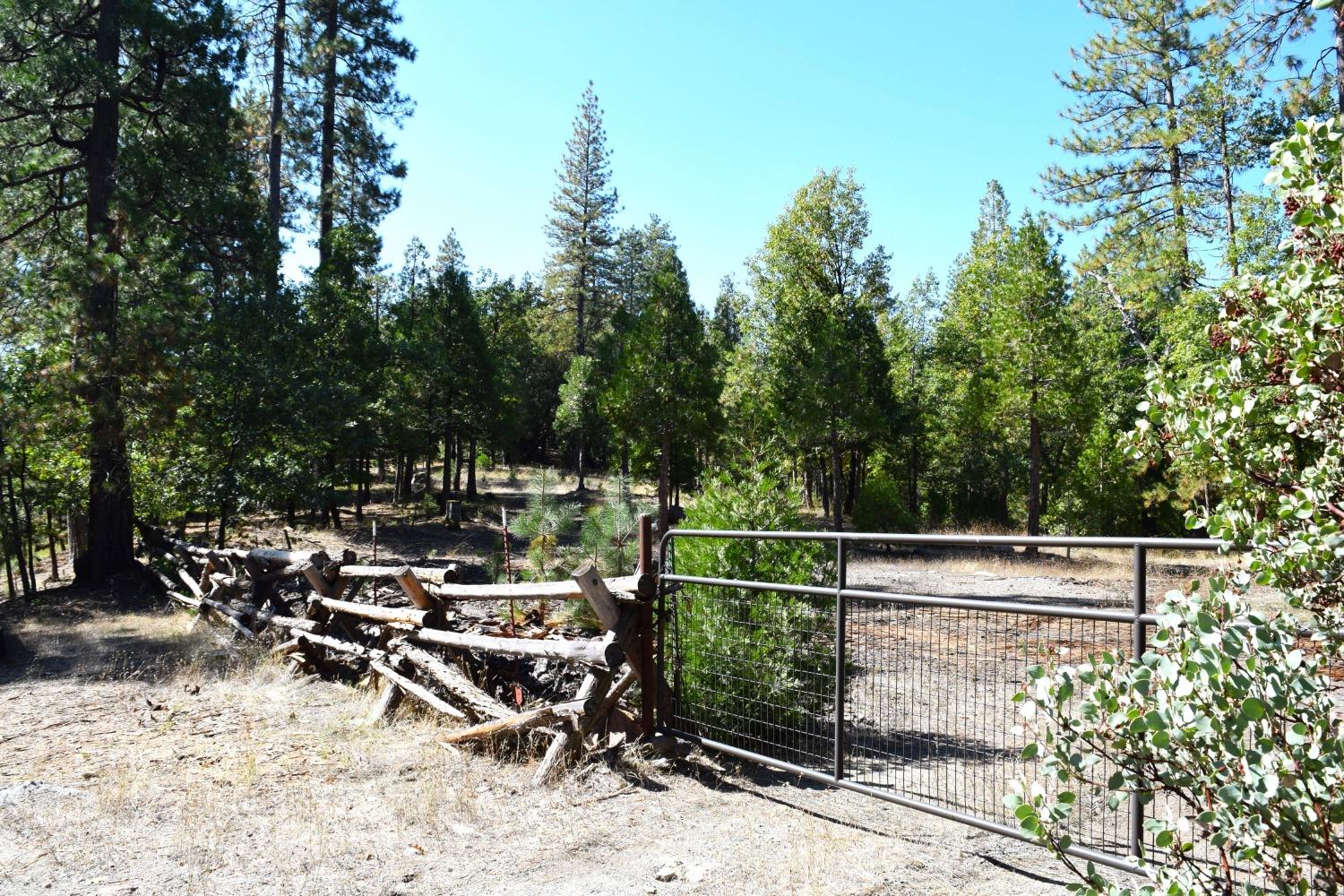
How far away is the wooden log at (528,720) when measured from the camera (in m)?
5.61

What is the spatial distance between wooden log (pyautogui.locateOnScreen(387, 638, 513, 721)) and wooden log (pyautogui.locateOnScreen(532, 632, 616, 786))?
61 cm

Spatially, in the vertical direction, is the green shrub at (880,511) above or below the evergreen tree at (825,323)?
below

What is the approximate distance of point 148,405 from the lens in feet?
47.4

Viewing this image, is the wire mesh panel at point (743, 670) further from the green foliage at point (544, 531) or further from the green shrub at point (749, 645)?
the green foliage at point (544, 531)

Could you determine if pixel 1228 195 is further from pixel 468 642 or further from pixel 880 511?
pixel 468 642

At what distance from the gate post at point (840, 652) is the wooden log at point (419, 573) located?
378cm

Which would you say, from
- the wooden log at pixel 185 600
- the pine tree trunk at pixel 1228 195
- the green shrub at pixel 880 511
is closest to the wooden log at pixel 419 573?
the wooden log at pixel 185 600

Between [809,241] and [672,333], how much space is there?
926cm

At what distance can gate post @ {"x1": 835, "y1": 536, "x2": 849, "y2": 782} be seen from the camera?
475cm

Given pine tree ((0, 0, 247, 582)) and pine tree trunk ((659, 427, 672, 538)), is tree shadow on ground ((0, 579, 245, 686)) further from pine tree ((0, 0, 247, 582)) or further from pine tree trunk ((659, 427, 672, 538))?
pine tree trunk ((659, 427, 672, 538))

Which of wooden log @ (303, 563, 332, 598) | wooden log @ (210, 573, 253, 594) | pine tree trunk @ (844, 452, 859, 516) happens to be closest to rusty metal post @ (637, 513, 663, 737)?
wooden log @ (303, 563, 332, 598)

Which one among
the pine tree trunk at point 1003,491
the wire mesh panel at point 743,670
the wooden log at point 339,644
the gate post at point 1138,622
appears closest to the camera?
the gate post at point 1138,622

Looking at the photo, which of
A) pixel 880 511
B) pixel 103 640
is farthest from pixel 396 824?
pixel 880 511

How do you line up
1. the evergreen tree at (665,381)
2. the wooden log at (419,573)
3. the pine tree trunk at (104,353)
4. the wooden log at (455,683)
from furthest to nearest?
the evergreen tree at (665,381) → the pine tree trunk at (104,353) → the wooden log at (419,573) → the wooden log at (455,683)
